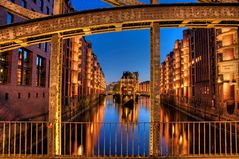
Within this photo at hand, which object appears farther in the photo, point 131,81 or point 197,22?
point 131,81

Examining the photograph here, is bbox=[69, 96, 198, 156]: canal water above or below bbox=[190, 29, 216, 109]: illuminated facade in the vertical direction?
below

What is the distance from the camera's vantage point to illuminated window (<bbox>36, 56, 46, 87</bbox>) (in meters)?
29.1

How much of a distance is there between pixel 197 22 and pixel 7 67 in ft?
61.4

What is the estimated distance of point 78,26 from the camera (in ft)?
22.7

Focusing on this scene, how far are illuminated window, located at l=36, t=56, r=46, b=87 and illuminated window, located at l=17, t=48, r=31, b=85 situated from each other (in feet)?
9.61

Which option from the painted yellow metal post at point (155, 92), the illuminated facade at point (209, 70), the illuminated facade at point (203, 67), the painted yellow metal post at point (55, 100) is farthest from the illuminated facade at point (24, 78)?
the illuminated facade at point (203, 67)

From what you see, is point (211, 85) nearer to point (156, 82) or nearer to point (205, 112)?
point (205, 112)

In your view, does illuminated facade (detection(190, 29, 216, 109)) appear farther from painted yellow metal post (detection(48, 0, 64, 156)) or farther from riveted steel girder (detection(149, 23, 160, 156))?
painted yellow metal post (detection(48, 0, 64, 156))

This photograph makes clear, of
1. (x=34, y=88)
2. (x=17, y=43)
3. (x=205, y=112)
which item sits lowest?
(x=205, y=112)

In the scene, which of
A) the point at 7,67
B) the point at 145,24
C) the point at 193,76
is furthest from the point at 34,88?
the point at 193,76

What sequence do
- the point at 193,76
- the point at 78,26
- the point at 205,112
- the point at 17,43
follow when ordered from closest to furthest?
1. the point at 78,26
2. the point at 17,43
3. the point at 205,112
4. the point at 193,76

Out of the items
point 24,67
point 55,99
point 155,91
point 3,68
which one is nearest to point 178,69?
point 24,67

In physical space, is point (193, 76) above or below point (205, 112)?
above

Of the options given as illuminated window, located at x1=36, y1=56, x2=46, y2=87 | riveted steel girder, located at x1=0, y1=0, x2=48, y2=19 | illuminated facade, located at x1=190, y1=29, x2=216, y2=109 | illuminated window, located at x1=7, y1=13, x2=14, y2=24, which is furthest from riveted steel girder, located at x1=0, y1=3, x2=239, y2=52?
illuminated facade, located at x1=190, y1=29, x2=216, y2=109
